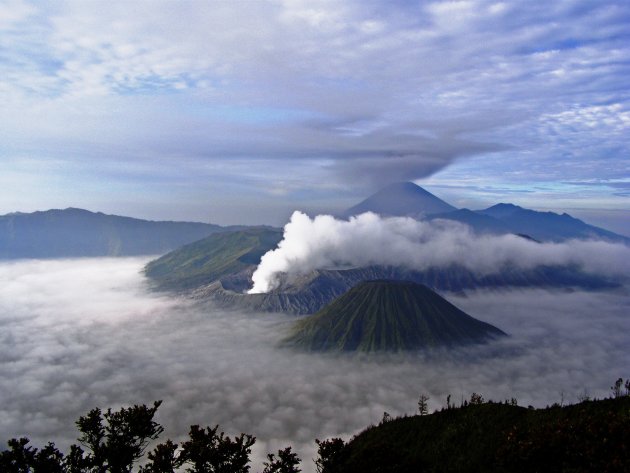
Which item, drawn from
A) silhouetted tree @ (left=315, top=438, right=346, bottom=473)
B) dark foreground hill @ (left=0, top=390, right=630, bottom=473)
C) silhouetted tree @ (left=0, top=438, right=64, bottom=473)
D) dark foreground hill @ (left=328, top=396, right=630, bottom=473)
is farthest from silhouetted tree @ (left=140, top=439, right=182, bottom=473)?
dark foreground hill @ (left=328, top=396, right=630, bottom=473)

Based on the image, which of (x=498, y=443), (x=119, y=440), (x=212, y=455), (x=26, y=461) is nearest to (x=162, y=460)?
(x=212, y=455)

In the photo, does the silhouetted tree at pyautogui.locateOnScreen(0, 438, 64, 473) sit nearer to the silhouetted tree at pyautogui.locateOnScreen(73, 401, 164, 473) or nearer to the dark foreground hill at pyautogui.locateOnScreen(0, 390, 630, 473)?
the dark foreground hill at pyautogui.locateOnScreen(0, 390, 630, 473)

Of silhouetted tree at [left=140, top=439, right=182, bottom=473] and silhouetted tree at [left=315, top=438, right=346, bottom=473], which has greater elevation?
silhouetted tree at [left=140, top=439, right=182, bottom=473]

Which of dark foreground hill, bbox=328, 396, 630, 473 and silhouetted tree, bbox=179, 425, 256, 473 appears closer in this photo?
dark foreground hill, bbox=328, 396, 630, 473

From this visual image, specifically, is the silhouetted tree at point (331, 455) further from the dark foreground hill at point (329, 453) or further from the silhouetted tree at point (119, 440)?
the silhouetted tree at point (119, 440)

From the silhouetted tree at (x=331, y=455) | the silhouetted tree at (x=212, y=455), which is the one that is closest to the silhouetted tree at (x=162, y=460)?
the silhouetted tree at (x=212, y=455)

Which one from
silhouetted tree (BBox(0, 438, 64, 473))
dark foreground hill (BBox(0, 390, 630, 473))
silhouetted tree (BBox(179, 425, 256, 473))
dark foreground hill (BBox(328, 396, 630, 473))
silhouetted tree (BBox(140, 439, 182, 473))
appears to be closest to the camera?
dark foreground hill (BBox(328, 396, 630, 473))

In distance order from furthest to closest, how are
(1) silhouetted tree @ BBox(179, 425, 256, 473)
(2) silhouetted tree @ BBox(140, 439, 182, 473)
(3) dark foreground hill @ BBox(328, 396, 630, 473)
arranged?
Result: (1) silhouetted tree @ BBox(179, 425, 256, 473) → (2) silhouetted tree @ BBox(140, 439, 182, 473) → (3) dark foreground hill @ BBox(328, 396, 630, 473)

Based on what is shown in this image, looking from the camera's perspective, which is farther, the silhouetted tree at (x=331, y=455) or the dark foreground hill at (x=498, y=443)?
the silhouetted tree at (x=331, y=455)
